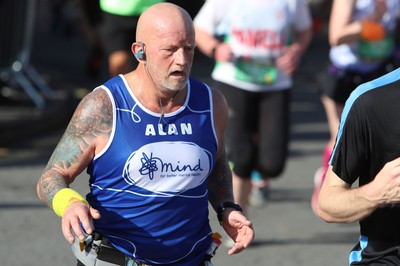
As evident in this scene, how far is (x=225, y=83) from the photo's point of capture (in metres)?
7.72

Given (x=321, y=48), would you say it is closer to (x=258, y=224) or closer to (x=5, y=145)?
(x=5, y=145)

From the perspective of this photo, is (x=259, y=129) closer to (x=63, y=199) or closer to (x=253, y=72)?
(x=253, y=72)

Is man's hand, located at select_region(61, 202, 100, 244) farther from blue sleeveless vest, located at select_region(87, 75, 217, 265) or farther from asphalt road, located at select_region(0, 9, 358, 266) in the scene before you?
asphalt road, located at select_region(0, 9, 358, 266)

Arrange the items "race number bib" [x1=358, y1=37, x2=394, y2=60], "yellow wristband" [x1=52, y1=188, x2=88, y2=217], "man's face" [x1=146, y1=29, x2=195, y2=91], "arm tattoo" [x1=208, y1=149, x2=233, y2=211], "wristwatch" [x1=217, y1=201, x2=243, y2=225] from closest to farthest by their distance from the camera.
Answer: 1. "yellow wristband" [x1=52, y1=188, x2=88, y2=217]
2. "man's face" [x1=146, y1=29, x2=195, y2=91]
3. "wristwatch" [x1=217, y1=201, x2=243, y2=225]
4. "arm tattoo" [x1=208, y1=149, x2=233, y2=211]
5. "race number bib" [x1=358, y1=37, x2=394, y2=60]

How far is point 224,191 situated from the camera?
189 inches

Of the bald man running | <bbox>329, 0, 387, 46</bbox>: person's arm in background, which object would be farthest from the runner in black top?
<bbox>329, 0, 387, 46</bbox>: person's arm in background

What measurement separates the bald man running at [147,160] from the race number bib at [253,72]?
10.0 ft

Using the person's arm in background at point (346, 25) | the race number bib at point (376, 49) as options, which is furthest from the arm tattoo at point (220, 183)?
the race number bib at point (376, 49)

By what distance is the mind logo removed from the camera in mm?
4469

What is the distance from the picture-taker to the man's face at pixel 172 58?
442 centimetres

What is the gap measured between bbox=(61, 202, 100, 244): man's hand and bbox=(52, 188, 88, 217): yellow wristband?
0.06 m

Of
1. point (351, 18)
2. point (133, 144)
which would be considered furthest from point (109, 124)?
point (351, 18)

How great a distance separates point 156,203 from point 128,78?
535mm

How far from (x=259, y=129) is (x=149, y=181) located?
10.7 ft
